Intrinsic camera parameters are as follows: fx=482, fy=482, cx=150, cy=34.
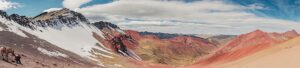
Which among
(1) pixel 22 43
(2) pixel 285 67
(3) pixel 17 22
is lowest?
(2) pixel 285 67

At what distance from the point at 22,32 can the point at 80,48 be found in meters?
31.5

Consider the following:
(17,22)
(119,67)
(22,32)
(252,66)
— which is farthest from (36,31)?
(252,66)

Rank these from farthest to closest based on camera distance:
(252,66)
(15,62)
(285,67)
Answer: (15,62), (252,66), (285,67)

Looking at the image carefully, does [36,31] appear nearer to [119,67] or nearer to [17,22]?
[17,22]

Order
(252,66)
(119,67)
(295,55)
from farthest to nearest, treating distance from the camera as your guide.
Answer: (119,67), (252,66), (295,55)

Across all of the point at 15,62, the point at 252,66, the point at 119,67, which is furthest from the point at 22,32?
the point at 252,66

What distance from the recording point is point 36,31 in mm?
180500

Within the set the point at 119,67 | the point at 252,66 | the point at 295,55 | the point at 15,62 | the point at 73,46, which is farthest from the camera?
the point at 73,46

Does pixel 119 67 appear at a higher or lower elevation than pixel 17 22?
lower

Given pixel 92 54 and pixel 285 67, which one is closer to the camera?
pixel 285 67

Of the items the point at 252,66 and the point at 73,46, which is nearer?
the point at 252,66

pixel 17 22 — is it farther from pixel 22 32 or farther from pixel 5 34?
pixel 5 34

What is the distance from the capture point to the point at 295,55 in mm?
37969

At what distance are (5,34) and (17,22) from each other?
42.5 metres
